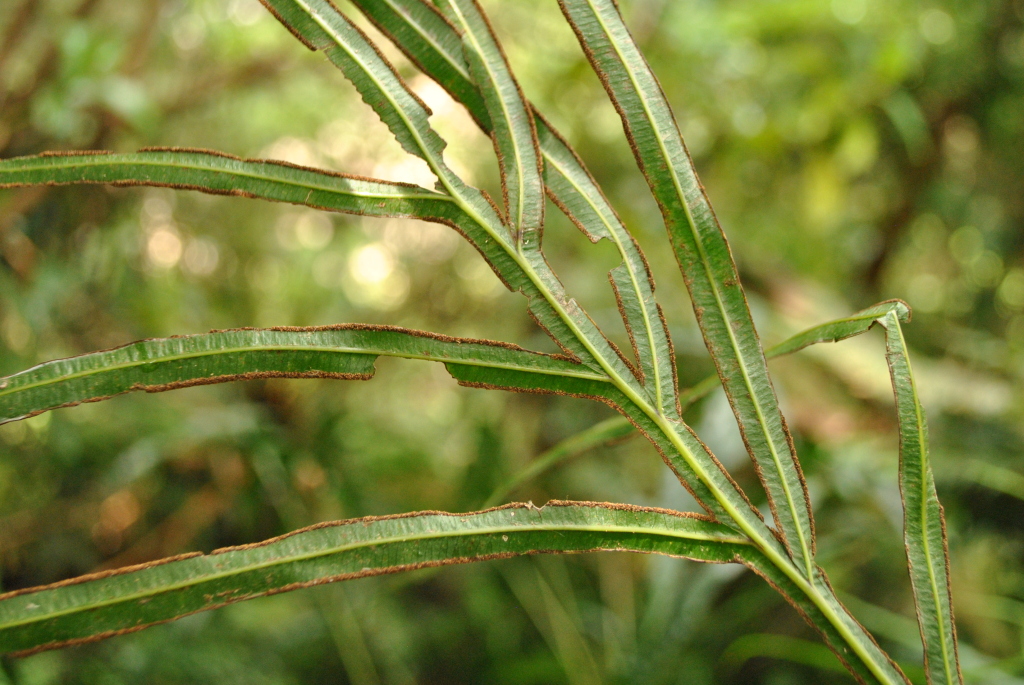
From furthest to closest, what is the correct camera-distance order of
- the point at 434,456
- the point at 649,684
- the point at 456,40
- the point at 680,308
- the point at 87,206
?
the point at 434,456, the point at 680,308, the point at 87,206, the point at 649,684, the point at 456,40

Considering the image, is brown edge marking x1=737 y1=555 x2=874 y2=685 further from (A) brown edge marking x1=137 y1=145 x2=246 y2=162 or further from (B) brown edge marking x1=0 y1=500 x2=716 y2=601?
(A) brown edge marking x1=137 y1=145 x2=246 y2=162

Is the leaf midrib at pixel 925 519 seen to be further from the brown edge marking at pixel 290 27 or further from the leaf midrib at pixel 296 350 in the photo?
the brown edge marking at pixel 290 27

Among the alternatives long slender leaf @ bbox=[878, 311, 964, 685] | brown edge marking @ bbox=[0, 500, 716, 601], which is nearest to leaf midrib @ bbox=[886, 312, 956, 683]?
long slender leaf @ bbox=[878, 311, 964, 685]

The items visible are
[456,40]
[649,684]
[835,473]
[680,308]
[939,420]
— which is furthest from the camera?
[680,308]

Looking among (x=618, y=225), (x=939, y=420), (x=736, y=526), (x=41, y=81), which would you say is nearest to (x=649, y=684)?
(x=736, y=526)

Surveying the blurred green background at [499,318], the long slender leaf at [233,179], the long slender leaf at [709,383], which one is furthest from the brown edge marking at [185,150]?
the blurred green background at [499,318]

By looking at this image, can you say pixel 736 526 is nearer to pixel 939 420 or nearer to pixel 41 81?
pixel 939 420
